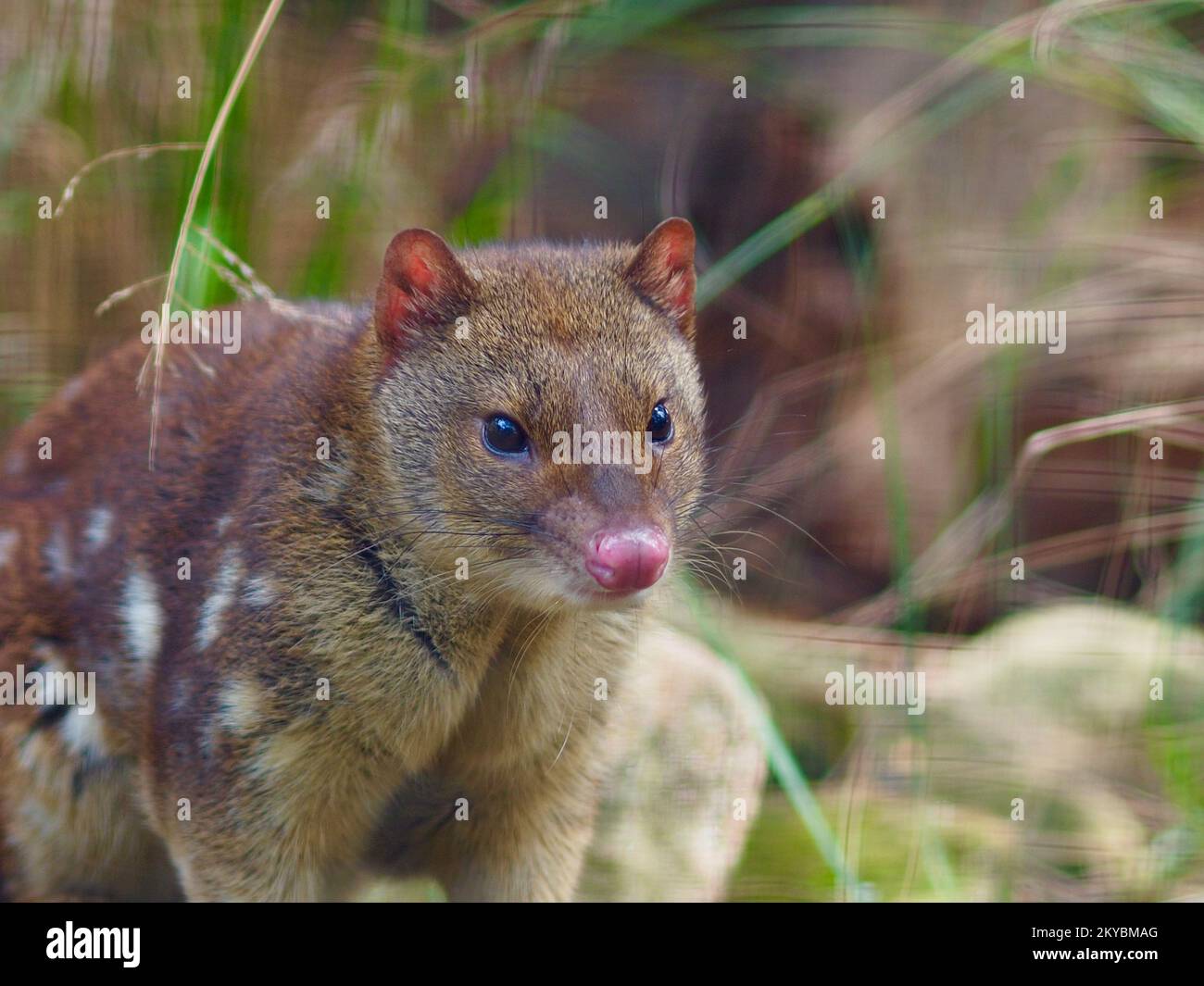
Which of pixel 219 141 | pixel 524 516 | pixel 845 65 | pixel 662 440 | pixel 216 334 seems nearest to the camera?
pixel 524 516

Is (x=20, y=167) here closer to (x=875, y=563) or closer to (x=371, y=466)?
(x=371, y=466)

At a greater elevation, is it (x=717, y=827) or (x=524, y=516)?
(x=524, y=516)

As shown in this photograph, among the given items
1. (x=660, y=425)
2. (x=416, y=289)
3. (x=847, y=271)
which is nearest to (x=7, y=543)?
(x=416, y=289)

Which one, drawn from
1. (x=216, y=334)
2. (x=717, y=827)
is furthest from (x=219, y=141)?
(x=717, y=827)

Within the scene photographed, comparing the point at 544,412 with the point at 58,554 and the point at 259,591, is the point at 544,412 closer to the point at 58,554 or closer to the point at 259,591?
the point at 259,591

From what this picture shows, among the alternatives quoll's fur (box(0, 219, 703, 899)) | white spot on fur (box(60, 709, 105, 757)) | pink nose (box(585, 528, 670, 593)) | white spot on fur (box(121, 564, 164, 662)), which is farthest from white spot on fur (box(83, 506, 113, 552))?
pink nose (box(585, 528, 670, 593))

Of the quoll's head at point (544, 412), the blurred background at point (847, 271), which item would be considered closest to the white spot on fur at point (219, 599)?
the quoll's head at point (544, 412)

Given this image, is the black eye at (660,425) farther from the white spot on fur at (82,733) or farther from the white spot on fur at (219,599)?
the white spot on fur at (82,733)
